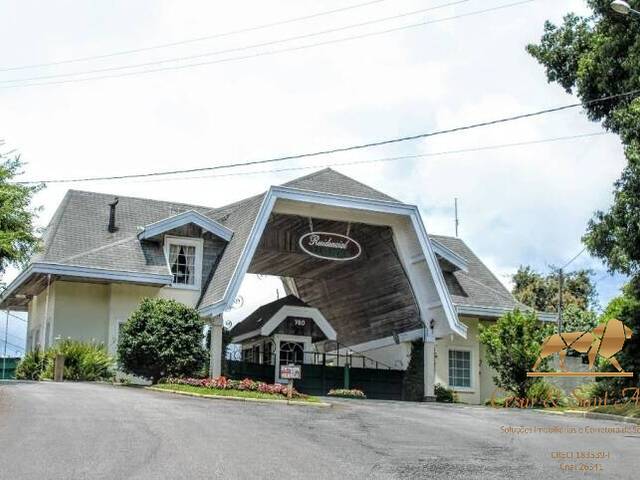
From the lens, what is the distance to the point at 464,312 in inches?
1323

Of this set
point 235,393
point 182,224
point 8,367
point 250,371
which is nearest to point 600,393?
point 235,393

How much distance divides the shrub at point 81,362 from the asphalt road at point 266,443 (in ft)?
24.1

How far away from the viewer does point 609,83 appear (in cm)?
2405

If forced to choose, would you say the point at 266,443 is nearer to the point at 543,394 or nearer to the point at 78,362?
the point at 78,362

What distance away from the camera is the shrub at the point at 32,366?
28214mm

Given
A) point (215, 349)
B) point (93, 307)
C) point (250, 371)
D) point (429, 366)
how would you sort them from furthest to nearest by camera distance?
point (250, 371)
point (429, 366)
point (93, 307)
point (215, 349)

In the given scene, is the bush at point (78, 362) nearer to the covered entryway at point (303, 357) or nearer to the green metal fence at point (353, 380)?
the covered entryway at point (303, 357)

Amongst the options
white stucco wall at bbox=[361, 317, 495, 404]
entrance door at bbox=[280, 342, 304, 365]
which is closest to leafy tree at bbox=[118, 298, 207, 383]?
entrance door at bbox=[280, 342, 304, 365]

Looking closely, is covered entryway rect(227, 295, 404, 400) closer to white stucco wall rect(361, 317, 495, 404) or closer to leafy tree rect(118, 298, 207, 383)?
white stucco wall rect(361, 317, 495, 404)

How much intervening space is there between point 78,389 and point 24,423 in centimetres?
A: 764

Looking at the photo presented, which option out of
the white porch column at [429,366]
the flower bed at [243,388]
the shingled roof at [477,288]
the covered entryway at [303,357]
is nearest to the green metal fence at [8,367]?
the covered entryway at [303,357]

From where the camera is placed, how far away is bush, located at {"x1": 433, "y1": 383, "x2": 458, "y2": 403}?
3228 centimetres

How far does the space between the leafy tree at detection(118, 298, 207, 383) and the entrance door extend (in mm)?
6418

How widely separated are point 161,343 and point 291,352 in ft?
27.0
